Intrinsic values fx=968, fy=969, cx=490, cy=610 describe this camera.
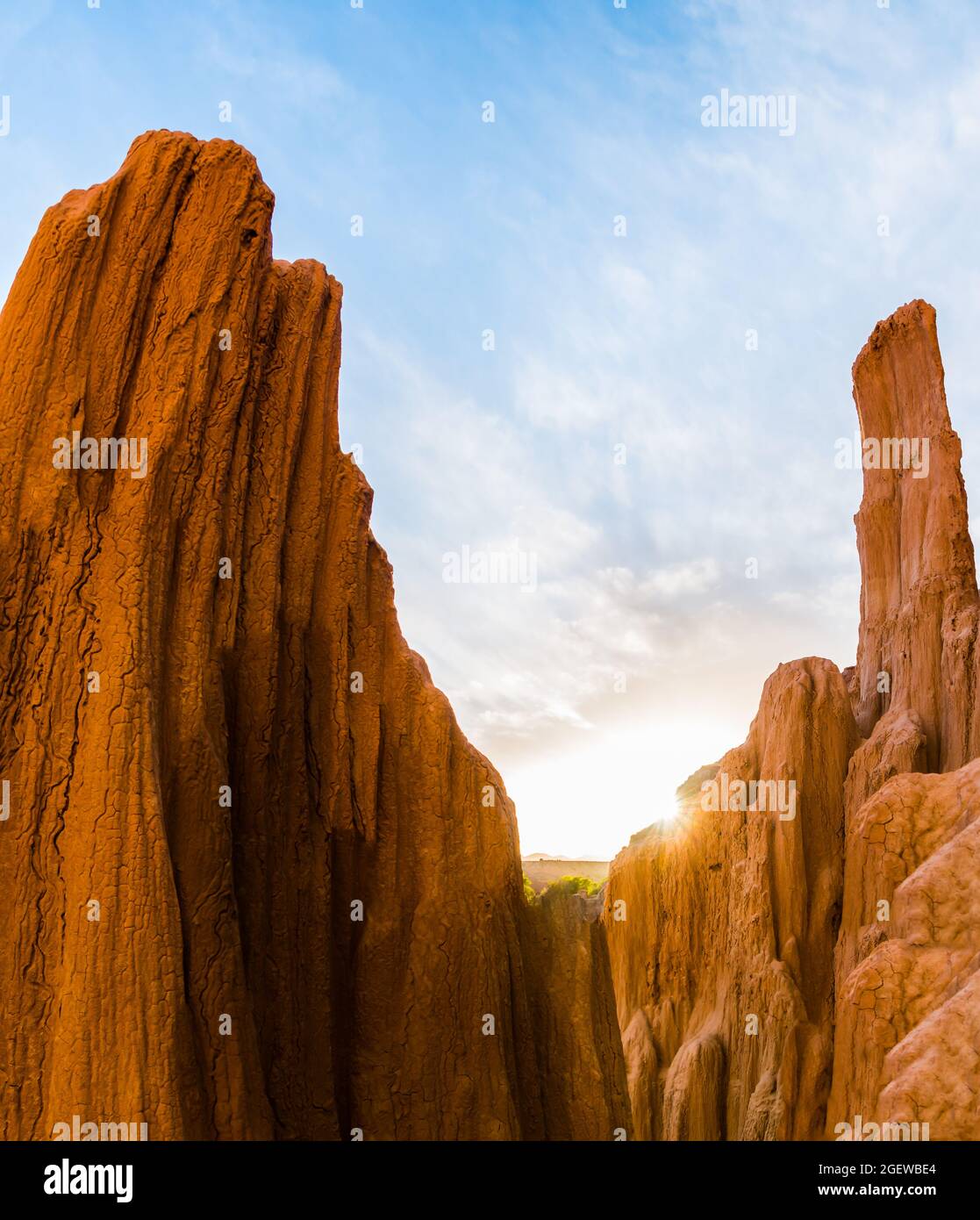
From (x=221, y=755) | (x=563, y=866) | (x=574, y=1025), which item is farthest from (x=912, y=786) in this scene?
(x=563, y=866)

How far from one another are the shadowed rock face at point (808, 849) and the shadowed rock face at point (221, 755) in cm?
930

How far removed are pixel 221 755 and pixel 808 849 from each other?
18707 mm

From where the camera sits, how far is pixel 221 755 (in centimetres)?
1020

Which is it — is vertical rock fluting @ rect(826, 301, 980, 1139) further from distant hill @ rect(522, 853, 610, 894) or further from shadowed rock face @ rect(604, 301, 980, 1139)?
distant hill @ rect(522, 853, 610, 894)

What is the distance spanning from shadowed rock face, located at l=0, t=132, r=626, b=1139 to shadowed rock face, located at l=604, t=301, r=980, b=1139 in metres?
9.30

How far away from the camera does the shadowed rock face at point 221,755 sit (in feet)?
28.5

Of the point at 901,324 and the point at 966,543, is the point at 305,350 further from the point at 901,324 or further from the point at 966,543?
the point at 901,324

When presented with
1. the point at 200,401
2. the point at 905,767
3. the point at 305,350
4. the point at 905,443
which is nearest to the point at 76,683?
the point at 200,401

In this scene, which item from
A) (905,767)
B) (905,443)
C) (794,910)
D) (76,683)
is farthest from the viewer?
(905,443)

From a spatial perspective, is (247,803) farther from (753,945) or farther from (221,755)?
(753,945)

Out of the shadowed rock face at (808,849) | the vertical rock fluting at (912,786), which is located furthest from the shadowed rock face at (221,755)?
the shadowed rock face at (808,849)

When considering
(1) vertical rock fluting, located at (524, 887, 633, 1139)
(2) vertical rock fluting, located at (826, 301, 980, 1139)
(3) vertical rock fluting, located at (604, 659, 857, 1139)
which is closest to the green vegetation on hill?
(1) vertical rock fluting, located at (524, 887, 633, 1139)

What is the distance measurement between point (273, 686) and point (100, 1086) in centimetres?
449
